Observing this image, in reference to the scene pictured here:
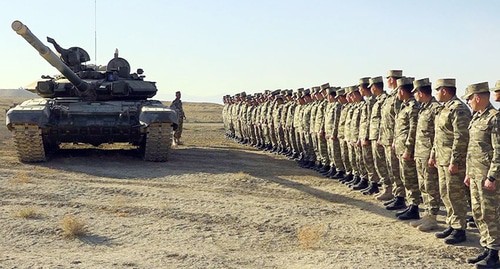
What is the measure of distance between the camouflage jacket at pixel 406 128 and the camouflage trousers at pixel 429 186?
0.51 meters

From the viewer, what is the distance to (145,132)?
13.8m

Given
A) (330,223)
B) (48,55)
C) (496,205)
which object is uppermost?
(48,55)

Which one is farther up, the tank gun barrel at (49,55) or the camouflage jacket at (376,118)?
the tank gun barrel at (49,55)

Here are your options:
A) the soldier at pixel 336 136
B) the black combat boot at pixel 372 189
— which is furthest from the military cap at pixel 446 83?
the soldier at pixel 336 136

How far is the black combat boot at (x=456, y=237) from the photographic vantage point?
696 cm

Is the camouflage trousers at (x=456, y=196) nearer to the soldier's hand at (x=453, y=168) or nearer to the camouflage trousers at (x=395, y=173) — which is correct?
the soldier's hand at (x=453, y=168)

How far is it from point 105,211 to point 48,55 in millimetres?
6815

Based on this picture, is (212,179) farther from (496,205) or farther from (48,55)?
(496,205)

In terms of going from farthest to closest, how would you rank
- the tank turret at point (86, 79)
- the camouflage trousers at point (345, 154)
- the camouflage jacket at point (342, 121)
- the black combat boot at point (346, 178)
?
the tank turret at point (86, 79) → the black combat boot at point (346, 178) → the camouflage trousers at point (345, 154) → the camouflage jacket at point (342, 121)

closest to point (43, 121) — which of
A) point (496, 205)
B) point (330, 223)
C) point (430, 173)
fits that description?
point (330, 223)

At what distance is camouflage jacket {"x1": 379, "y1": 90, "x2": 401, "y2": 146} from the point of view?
9.18m

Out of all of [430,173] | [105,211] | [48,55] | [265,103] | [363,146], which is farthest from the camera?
[265,103]

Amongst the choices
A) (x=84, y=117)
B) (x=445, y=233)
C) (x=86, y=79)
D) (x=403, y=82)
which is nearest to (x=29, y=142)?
(x=84, y=117)

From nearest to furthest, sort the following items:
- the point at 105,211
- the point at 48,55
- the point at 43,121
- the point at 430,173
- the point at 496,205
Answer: the point at 496,205, the point at 430,173, the point at 105,211, the point at 43,121, the point at 48,55
